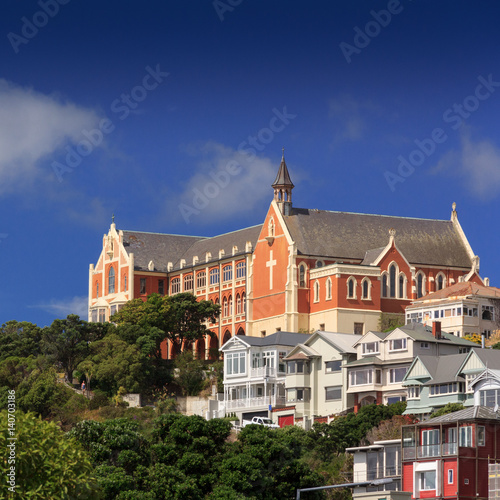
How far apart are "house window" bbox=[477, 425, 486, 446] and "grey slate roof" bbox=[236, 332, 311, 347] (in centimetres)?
4686

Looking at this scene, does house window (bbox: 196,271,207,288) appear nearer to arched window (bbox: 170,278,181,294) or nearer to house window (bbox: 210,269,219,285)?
house window (bbox: 210,269,219,285)

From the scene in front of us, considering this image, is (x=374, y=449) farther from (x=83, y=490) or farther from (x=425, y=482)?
(x=83, y=490)

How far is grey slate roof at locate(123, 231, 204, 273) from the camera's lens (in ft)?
540

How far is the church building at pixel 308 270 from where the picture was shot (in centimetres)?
13688

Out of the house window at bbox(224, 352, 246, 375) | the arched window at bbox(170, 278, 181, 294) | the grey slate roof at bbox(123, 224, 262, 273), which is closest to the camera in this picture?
the house window at bbox(224, 352, 246, 375)

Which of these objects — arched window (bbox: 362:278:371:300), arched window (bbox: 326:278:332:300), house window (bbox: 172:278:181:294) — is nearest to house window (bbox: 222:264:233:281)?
house window (bbox: 172:278:181:294)

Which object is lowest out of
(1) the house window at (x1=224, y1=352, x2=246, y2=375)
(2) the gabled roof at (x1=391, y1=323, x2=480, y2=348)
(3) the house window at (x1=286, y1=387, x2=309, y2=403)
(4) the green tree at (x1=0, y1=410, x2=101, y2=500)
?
(4) the green tree at (x1=0, y1=410, x2=101, y2=500)

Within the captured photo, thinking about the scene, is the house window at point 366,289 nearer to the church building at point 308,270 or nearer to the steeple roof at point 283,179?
the church building at point 308,270

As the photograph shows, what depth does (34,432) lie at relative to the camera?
5553 centimetres

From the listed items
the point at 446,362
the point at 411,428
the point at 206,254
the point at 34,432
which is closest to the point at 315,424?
the point at 446,362

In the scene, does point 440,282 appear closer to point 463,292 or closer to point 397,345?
point 463,292

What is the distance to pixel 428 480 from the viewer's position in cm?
7881

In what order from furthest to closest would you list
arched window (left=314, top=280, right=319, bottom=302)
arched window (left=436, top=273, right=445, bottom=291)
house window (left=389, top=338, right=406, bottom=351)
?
1. arched window (left=436, top=273, right=445, bottom=291)
2. arched window (left=314, top=280, right=319, bottom=302)
3. house window (left=389, top=338, right=406, bottom=351)

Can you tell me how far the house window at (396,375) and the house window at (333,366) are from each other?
6532mm
